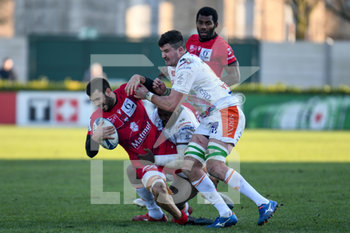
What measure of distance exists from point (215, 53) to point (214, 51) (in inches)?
1.1

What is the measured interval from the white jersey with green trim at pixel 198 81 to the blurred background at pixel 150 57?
18.6ft

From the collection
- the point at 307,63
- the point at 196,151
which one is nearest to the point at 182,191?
the point at 196,151

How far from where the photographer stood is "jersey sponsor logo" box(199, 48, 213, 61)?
328 inches

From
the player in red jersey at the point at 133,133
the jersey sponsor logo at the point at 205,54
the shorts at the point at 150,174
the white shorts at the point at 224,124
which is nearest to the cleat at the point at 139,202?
the player in red jersey at the point at 133,133

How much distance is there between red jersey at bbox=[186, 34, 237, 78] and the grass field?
5.96 ft

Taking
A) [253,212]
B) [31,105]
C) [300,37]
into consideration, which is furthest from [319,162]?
[300,37]

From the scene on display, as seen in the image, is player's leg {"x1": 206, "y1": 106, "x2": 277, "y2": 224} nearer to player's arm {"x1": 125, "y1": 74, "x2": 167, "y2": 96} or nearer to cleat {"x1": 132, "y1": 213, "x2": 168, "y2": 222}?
player's arm {"x1": 125, "y1": 74, "x2": 167, "y2": 96}

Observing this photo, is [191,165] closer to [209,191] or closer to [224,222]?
[209,191]

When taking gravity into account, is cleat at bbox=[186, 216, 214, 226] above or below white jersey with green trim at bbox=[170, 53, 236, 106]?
below

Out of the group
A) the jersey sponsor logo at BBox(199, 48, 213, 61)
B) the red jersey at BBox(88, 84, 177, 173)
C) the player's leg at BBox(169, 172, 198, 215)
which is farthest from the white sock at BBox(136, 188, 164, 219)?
the jersey sponsor logo at BBox(199, 48, 213, 61)

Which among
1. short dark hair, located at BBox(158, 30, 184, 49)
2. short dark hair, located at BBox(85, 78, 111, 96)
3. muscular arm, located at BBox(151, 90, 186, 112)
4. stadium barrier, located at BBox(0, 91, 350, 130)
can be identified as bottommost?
stadium barrier, located at BBox(0, 91, 350, 130)

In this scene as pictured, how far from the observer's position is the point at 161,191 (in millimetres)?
7434

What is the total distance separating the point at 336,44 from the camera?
3503cm

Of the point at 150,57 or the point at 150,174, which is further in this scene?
the point at 150,57
